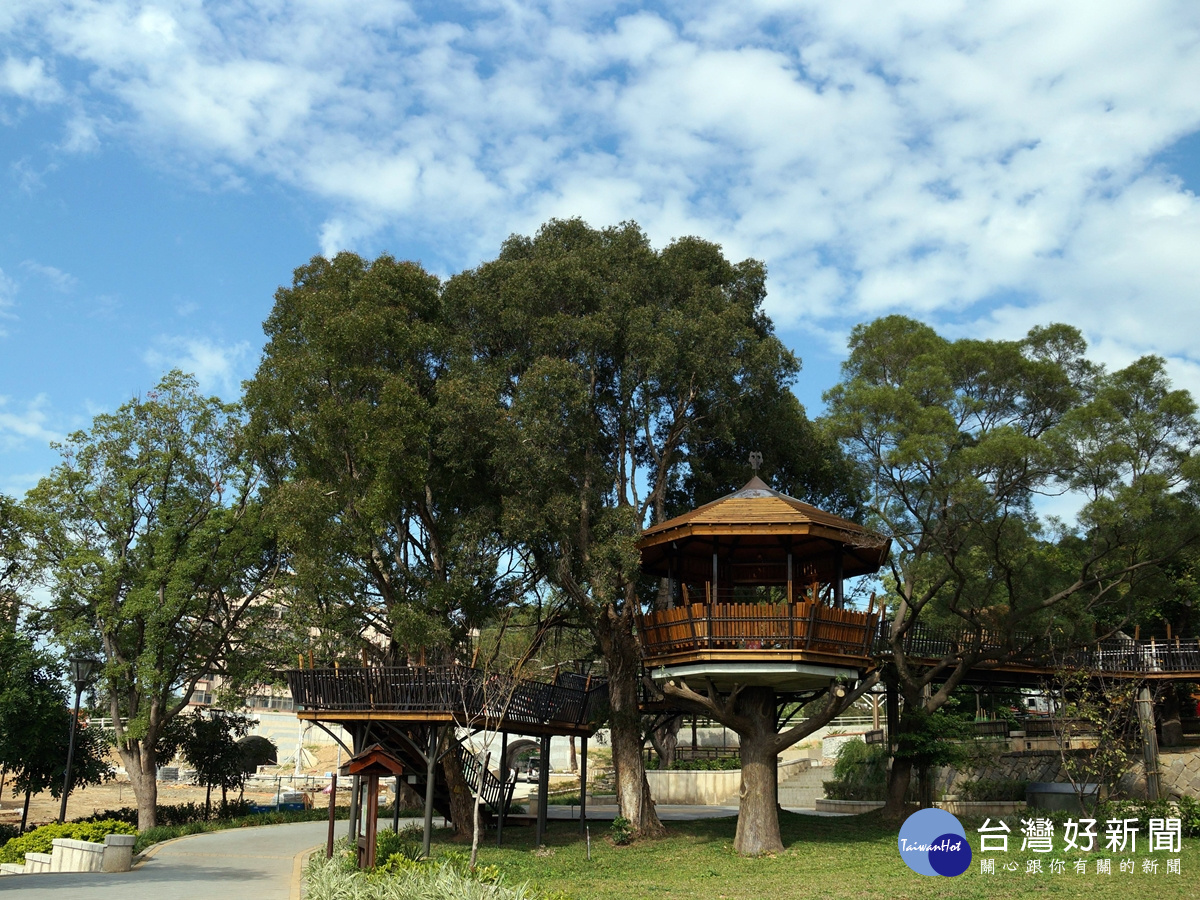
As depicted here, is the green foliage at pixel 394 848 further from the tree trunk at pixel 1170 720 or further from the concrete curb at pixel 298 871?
the tree trunk at pixel 1170 720

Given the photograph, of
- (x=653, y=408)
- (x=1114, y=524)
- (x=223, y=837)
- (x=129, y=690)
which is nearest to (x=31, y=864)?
(x=223, y=837)

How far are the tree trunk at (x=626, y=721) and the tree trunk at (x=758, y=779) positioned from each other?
2.46 meters

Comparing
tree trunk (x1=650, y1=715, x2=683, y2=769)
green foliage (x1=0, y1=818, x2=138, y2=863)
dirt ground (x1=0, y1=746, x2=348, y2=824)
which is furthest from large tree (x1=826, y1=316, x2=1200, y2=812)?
dirt ground (x1=0, y1=746, x2=348, y2=824)

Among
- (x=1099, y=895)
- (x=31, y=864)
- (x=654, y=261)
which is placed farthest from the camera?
(x=654, y=261)

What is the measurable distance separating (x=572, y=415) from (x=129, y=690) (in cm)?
1538

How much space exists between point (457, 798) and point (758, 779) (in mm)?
7000

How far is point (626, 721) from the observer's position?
73.5ft

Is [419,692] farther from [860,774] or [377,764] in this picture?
[860,774]

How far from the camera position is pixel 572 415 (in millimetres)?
21109

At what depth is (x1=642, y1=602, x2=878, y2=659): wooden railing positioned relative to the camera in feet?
63.8

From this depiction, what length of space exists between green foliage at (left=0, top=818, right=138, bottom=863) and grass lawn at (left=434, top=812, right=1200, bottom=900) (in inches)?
246

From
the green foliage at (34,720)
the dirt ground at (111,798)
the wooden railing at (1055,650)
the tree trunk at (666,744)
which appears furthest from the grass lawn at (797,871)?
the dirt ground at (111,798)

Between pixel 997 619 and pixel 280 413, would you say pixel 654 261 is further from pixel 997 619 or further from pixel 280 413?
pixel 997 619

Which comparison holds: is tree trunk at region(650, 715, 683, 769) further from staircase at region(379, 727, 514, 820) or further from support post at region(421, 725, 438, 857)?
support post at region(421, 725, 438, 857)
